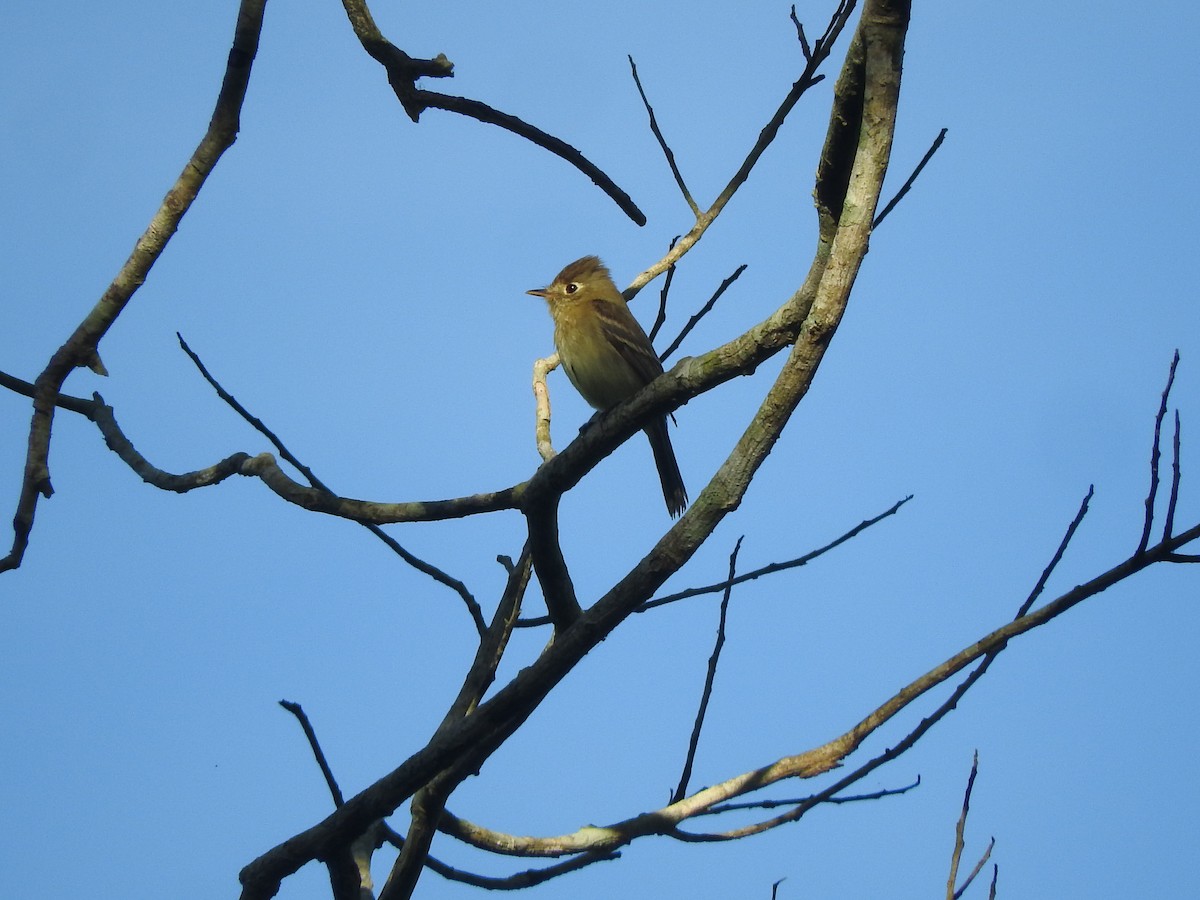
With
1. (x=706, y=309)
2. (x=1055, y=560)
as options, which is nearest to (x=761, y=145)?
(x=706, y=309)

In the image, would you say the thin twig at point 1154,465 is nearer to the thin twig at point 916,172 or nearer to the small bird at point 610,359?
the thin twig at point 916,172

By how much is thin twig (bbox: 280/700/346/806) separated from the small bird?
4.00 metres

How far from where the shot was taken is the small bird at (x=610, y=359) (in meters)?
7.85

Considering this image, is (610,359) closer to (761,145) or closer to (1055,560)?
(761,145)

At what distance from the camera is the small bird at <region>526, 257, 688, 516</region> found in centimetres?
785

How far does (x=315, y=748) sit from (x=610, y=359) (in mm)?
4371

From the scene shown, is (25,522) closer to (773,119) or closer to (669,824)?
(669,824)

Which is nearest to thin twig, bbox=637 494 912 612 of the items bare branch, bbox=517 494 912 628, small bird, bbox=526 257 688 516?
bare branch, bbox=517 494 912 628

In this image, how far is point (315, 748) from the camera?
13.0ft

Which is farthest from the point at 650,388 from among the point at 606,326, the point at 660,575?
the point at 606,326

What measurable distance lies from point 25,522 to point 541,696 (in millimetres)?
1864

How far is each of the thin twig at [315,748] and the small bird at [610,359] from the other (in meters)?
4.00

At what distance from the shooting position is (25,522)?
3.88 metres

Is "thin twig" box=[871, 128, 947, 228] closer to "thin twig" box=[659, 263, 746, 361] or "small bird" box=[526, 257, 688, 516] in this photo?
"thin twig" box=[659, 263, 746, 361]
